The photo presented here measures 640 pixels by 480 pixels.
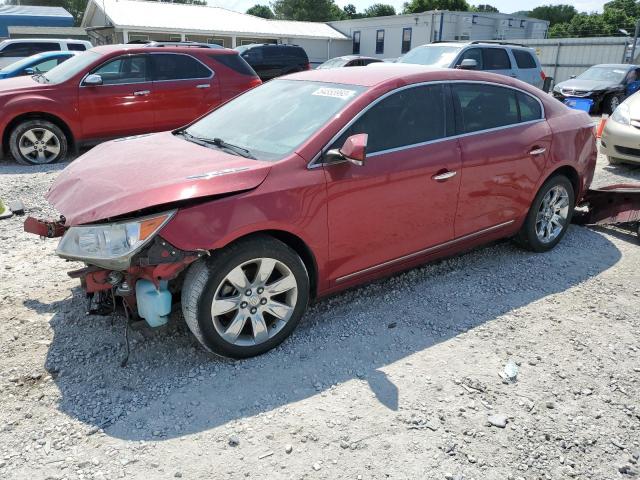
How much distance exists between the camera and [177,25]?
28.6 metres

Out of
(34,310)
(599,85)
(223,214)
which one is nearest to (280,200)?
(223,214)

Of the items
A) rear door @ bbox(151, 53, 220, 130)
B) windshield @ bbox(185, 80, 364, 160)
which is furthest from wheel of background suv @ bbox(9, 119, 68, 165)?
windshield @ bbox(185, 80, 364, 160)

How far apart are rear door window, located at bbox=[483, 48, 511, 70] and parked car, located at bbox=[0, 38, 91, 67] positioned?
10.6 m

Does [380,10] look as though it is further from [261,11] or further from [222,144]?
[222,144]

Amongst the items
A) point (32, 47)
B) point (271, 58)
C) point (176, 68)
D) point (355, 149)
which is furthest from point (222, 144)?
point (271, 58)

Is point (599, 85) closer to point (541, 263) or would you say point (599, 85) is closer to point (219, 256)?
point (541, 263)

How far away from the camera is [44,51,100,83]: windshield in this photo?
8.02 metres

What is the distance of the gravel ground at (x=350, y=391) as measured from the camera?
2568 millimetres

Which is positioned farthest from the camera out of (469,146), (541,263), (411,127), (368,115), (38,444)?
(541,263)

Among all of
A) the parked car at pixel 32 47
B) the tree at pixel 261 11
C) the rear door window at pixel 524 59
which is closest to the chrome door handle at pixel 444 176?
the rear door window at pixel 524 59

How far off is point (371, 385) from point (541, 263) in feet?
8.47

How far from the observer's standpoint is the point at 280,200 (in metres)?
3.18

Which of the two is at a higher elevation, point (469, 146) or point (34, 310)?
point (469, 146)

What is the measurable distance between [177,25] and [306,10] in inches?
1580
